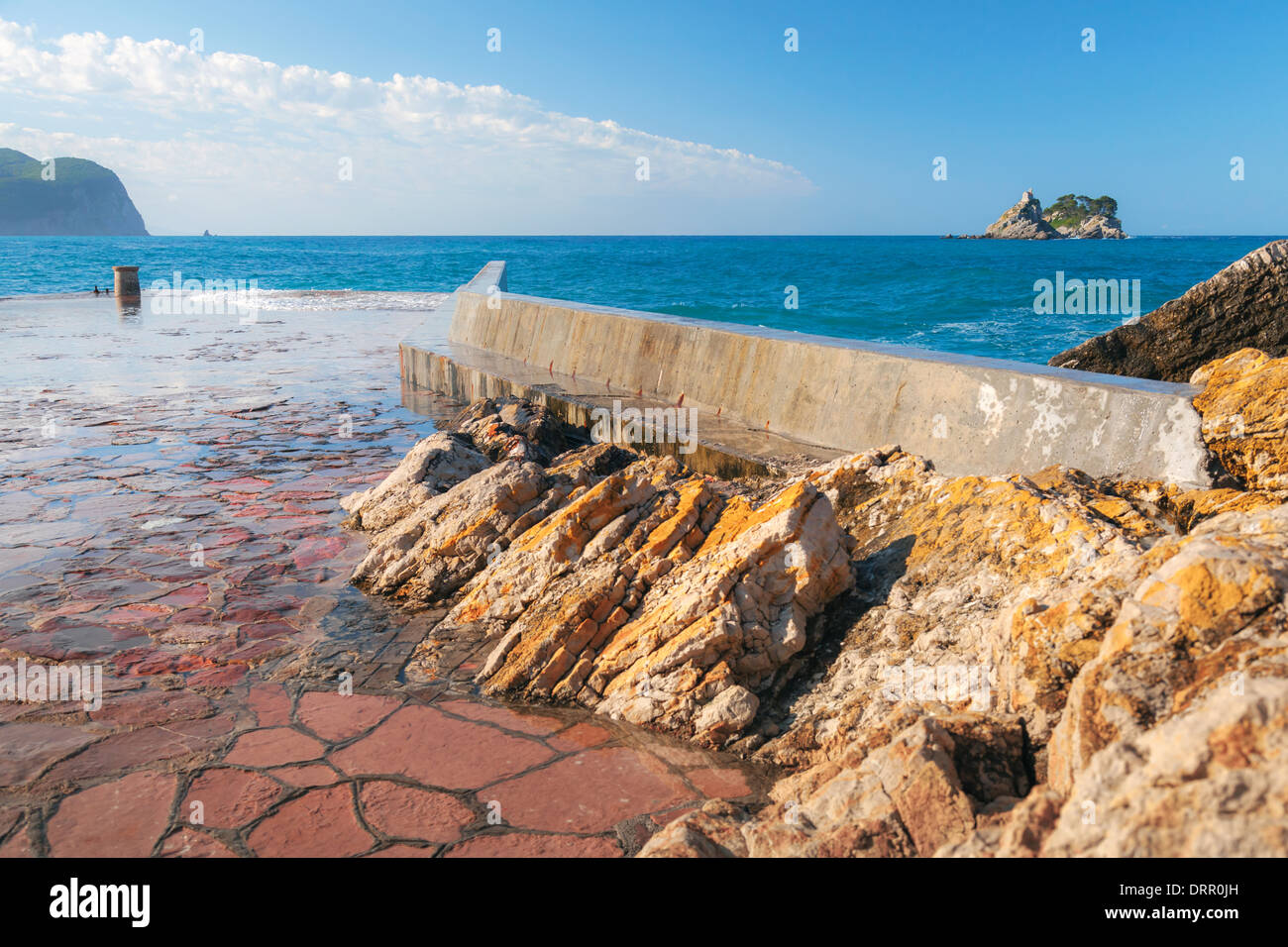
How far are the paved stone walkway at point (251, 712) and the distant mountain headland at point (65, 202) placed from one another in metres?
177

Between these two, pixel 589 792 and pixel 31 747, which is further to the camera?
pixel 31 747

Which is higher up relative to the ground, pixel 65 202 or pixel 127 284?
pixel 65 202

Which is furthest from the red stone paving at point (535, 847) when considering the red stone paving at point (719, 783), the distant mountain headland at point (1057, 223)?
the distant mountain headland at point (1057, 223)

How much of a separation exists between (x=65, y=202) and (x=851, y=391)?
634 ft

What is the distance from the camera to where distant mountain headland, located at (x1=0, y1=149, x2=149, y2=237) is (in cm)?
15112

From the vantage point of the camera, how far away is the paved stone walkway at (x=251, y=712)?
2.69m

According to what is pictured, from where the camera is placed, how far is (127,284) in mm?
23422

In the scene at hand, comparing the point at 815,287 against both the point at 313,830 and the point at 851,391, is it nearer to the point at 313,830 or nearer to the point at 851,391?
the point at 851,391

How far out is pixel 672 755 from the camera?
10.1ft

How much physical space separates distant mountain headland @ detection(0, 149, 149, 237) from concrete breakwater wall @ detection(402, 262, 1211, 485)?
177m

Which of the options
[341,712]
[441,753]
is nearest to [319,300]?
[341,712]

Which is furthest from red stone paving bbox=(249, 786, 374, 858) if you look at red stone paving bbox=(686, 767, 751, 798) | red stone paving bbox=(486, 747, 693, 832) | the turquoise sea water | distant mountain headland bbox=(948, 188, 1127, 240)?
distant mountain headland bbox=(948, 188, 1127, 240)

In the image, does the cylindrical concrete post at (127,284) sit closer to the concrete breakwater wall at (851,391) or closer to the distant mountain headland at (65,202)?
the concrete breakwater wall at (851,391)

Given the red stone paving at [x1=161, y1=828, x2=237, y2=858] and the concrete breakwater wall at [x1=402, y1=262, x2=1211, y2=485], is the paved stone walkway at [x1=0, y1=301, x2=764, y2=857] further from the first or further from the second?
the concrete breakwater wall at [x1=402, y1=262, x2=1211, y2=485]
